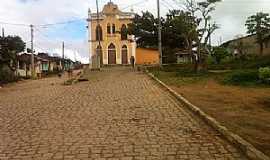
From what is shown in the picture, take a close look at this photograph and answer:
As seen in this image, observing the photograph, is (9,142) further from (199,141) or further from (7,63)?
(7,63)

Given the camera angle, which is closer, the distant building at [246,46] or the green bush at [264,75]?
the green bush at [264,75]

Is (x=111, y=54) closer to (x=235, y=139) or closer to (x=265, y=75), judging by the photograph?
(x=265, y=75)

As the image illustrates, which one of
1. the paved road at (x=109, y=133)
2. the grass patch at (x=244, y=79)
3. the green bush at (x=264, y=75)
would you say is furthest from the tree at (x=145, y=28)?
the paved road at (x=109, y=133)

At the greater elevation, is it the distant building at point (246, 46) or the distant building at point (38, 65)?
the distant building at point (246, 46)

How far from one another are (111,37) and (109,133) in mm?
54990

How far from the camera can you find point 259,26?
51.5 m

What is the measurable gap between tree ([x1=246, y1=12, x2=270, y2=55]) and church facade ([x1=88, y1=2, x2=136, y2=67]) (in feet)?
57.2

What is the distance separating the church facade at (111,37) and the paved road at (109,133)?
4769 centimetres

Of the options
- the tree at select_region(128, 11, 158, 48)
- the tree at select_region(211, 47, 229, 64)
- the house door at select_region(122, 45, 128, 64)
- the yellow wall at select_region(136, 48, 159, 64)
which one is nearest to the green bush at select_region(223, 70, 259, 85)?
the tree at select_region(211, 47, 229, 64)

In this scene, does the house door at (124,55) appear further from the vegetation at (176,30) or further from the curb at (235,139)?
the curb at (235,139)

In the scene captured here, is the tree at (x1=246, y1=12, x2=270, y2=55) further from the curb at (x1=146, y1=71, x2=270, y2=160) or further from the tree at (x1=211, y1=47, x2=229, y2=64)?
the curb at (x1=146, y1=71, x2=270, y2=160)

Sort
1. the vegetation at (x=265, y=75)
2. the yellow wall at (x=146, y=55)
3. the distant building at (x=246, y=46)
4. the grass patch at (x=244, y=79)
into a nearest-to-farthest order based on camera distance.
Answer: the vegetation at (x=265, y=75) → the grass patch at (x=244, y=79) → the distant building at (x=246, y=46) → the yellow wall at (x=146, y=55)

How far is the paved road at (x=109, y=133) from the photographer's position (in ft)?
27.3

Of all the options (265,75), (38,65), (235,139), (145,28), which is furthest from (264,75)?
(38,65)
